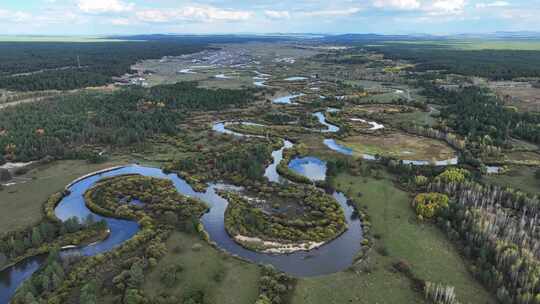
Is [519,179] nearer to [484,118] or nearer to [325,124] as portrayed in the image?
[484,118]

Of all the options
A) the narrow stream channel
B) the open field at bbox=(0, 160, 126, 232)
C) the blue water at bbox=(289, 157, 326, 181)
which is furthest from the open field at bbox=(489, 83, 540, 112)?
the open field at bbox=(0, 160, 126, 232)

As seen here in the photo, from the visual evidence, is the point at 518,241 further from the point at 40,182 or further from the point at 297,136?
the point at 40,182

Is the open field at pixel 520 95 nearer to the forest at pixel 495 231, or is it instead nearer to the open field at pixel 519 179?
the open field at pixel 519 179

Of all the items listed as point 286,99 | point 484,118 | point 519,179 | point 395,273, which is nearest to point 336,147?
point 519,179

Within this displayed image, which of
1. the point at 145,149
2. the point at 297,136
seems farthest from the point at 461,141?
the point at 145,149

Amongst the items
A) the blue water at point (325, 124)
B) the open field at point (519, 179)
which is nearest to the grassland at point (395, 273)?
the open field at point (519, 179)

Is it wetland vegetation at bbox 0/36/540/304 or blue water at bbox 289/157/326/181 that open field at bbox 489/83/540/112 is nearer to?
wetland vegetation at bbox 0/36/540/304
